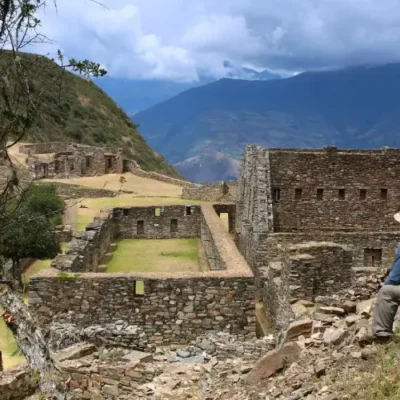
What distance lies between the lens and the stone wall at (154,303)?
484 inches

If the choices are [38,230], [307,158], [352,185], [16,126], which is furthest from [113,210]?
[16,126]

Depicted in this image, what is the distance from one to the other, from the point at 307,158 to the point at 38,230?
1073 cm

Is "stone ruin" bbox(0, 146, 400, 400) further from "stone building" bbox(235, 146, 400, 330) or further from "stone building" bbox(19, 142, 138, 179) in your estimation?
"stone building" bbox(19, 142, 138, 179)

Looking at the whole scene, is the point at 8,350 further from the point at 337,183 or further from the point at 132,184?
the point at 132,184

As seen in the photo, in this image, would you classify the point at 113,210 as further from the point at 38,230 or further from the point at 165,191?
the point at 165,191

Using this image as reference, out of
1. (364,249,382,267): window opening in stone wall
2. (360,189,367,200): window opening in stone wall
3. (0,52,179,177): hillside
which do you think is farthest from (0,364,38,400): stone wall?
(0,52,179,177): hillside

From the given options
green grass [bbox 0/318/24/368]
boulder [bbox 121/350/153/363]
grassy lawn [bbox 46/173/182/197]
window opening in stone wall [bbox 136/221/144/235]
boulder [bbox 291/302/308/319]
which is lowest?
green grass [bbox 0/318/24/368]

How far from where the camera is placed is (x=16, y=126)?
1073 cm

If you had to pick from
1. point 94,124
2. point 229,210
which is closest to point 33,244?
point 229,210

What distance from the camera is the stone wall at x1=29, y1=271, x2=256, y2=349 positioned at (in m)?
12.3

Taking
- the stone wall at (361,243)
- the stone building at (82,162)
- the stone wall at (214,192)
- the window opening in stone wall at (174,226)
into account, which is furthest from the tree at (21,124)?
the stone building at (82,162)

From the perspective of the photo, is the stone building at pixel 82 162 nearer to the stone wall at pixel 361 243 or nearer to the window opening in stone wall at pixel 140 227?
the window opening in stone wall at pixel 140 227

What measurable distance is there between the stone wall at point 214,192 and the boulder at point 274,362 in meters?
30.0

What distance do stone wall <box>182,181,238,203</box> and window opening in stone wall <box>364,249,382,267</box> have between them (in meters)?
19.1
